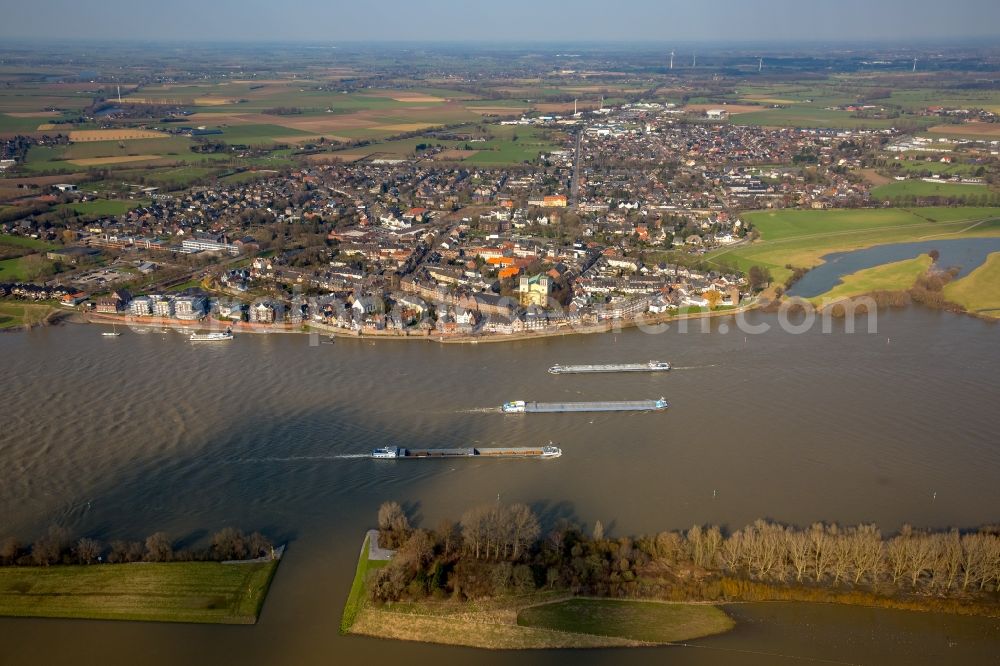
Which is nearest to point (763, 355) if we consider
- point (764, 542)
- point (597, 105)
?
point (764, 542)

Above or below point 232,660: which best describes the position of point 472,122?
above

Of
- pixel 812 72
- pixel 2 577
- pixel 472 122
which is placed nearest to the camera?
pixel 2 577

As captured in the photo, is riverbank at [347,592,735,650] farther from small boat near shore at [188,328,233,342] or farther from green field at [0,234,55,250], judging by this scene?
green field at [0,234,55,250]

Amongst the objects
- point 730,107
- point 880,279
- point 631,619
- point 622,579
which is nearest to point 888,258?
point 880,279

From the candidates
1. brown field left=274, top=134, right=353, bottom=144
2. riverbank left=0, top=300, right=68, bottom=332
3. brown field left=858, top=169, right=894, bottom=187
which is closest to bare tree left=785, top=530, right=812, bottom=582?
riverbank left=0, top=300, right=68, bottom=332

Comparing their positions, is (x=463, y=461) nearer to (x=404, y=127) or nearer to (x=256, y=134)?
(x=256, y=134)

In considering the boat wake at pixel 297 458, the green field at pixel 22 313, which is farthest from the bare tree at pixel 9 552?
the green field at pixel 22 313

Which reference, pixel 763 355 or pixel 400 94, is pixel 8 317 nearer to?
pixel 763 355
